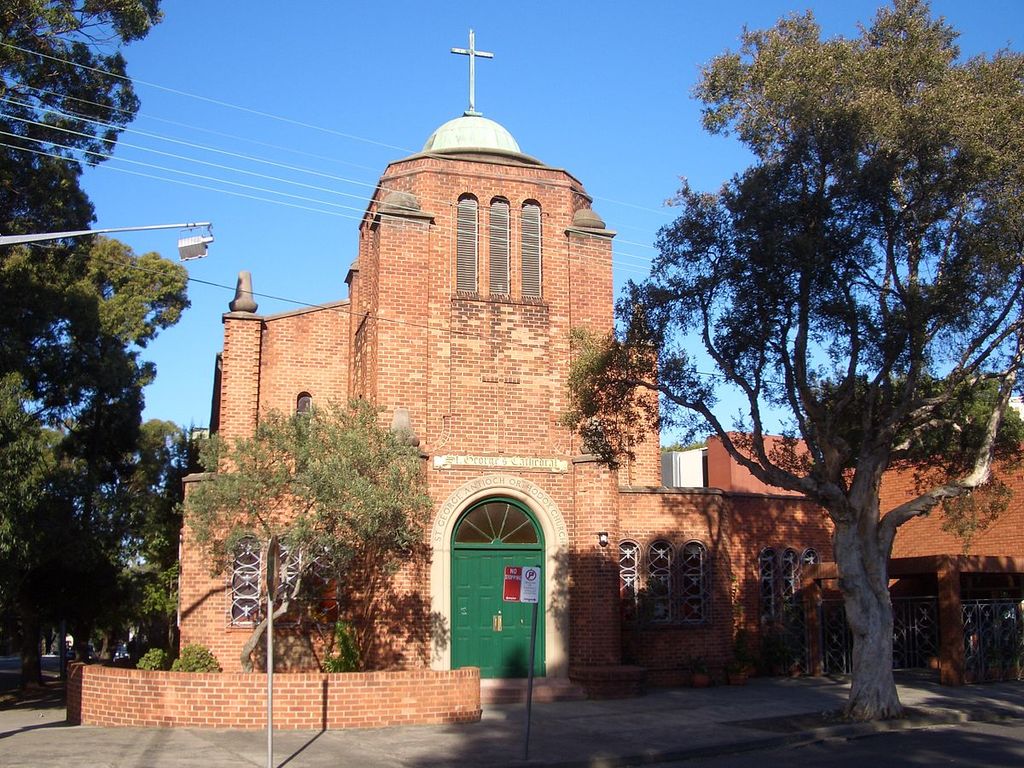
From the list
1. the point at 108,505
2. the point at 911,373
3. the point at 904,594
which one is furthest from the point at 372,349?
the point at 904,594

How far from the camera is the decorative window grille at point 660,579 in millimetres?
22250

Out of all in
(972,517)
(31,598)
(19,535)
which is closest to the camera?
(19,535)

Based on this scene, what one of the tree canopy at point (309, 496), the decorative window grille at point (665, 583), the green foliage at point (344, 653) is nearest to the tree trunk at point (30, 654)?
the green foliage at point (344, 653)

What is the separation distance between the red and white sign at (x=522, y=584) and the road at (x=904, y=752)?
8.74 feet

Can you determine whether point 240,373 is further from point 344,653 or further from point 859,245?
point 859,245

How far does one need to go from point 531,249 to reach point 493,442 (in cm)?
425

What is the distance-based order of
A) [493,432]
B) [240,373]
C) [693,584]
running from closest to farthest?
1. [493,432]
2. [240,373]
3. [693,584]

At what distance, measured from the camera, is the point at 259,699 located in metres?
15.0

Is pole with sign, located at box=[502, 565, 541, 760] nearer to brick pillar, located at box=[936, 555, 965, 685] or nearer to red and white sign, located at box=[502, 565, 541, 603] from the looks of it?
red and white sign, located at box=[502, 565, 541, 603]

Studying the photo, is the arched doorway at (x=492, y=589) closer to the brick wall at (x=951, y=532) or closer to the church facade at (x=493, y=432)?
the church facade at (x=493, y=432)

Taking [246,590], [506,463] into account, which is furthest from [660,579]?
[246,590]

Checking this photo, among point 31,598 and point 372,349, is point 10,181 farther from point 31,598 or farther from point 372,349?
point 31,598

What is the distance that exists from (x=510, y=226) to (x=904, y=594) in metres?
14.7

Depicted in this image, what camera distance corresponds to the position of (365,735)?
14773 millimetres
